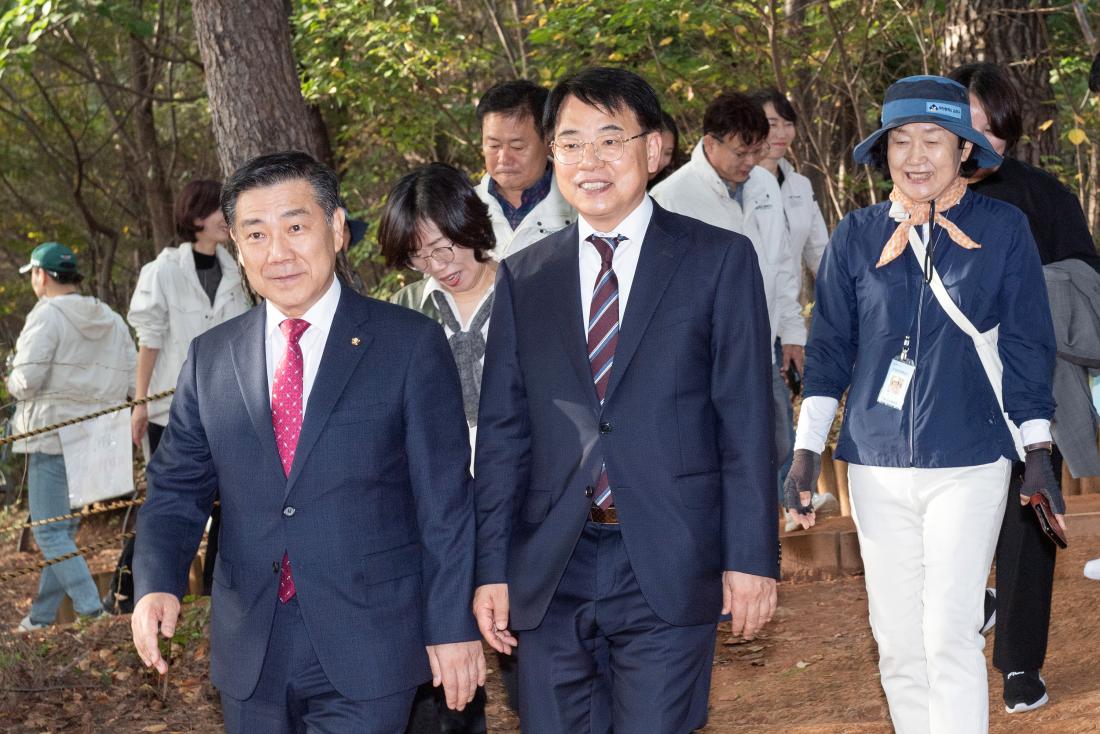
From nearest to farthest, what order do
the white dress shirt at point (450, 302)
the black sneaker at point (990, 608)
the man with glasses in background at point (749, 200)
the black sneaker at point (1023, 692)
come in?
the white dress shirt at point (450, 302) < the black sneaker at point (1023, 692) < the black sneaker at point (990, 608) < the man with glasses in background at point (749, 200)

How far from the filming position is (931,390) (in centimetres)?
393

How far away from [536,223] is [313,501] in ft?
8.66

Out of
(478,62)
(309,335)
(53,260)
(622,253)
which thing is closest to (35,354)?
(53,260)

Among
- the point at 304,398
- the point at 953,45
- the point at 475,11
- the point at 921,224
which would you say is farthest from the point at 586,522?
the point at 475,11

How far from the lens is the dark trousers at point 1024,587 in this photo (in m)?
4.98

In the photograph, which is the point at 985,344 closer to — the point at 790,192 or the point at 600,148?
the point at 600,148

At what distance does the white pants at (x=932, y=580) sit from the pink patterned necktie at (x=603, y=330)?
3.71ft

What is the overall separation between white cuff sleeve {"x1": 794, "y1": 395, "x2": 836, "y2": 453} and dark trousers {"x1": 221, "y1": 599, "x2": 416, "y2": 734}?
154cm

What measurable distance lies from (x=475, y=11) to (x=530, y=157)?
913 centimetres

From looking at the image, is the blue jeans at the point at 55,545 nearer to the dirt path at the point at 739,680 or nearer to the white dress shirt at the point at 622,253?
the dirt path at the point at 739,680

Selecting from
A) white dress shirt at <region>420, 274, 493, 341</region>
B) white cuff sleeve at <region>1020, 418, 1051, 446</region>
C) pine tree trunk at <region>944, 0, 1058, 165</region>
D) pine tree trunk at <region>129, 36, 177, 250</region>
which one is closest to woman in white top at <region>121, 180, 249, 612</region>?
white dress shirt at <region>420, 274, 493, 341</region>

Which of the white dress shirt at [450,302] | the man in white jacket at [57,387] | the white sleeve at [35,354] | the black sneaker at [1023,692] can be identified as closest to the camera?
the white dress shirt at [450,302]

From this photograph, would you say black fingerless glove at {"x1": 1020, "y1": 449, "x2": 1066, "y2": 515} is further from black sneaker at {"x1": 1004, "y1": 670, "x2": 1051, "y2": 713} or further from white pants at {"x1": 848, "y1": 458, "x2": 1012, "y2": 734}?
black sneaker at {"x1": 1004, "y1": 670, "x2": 1051, "y2": 713}

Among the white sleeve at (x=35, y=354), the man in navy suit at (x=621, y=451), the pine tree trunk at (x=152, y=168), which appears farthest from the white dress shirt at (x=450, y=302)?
the pine tree trunk at (x=152, y=168)
